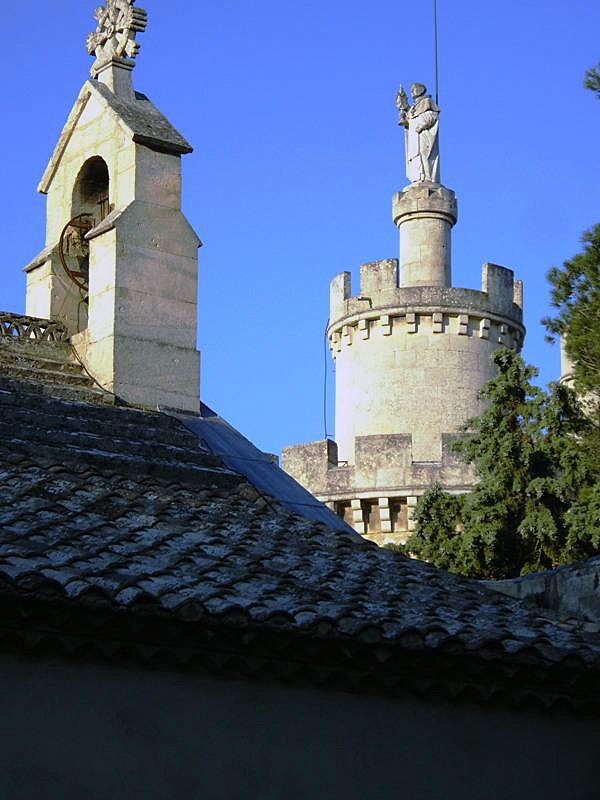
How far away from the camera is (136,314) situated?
55.4 ft

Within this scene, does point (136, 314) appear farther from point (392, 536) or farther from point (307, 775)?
point (392, 536)

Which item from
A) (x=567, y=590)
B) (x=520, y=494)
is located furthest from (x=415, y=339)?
(x=567, y=590)

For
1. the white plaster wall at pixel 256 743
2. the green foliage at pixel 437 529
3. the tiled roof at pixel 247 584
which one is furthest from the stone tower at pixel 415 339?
the white plaster wall at pixel 256 743

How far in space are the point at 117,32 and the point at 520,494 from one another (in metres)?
9.85

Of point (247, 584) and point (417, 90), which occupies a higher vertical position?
point (417, 90)

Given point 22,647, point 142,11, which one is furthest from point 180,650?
point 142,11

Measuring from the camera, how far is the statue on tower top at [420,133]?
32.3 m

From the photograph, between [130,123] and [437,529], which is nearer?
[130,123]

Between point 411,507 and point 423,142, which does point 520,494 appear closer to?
point 411,507

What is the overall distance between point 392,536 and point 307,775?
18.8m

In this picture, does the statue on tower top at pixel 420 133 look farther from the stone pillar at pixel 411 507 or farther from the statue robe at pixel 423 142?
the stone pillar at pixel 411 507

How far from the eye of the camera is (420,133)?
108 feet

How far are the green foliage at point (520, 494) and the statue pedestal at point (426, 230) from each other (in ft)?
18.2

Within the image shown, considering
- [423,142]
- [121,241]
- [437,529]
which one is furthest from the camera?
[423,142]
